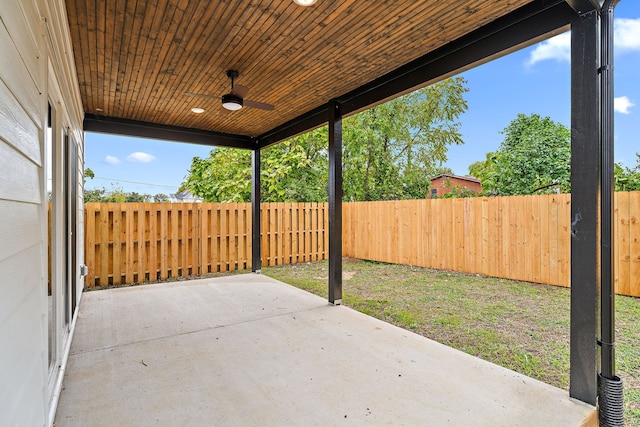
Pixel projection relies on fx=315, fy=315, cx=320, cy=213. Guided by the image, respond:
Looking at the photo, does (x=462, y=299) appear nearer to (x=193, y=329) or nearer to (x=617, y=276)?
(x=617, y=276)

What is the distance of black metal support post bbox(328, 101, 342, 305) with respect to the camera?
169 inches

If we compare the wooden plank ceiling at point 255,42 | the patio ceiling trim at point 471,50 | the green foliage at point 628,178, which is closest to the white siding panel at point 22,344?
the wooden plank ceiling at point 255,42

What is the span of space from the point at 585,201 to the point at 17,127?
115 inches

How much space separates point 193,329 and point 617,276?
5593 millimetres

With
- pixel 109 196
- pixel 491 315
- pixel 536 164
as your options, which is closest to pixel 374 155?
pixel 536 164

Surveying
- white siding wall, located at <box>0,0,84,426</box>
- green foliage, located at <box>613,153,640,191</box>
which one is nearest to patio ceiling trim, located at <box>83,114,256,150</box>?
white siding wall, located at <box>0,0,84,426</box>

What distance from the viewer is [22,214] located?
46.1 inches

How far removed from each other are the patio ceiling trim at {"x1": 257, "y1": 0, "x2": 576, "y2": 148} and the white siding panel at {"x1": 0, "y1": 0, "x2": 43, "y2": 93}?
2.94m

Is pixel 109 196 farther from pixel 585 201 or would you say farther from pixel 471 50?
pixel 585 201

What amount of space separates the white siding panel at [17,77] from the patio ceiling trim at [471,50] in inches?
117

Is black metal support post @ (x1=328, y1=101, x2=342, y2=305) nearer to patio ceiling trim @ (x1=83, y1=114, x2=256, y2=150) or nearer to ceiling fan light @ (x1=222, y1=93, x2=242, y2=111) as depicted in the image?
ceiling fan light @ (x1=222, y1=93, x2=242, y2=111)

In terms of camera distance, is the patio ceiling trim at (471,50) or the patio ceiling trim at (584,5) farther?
the patio ceiling trim at (471,50)

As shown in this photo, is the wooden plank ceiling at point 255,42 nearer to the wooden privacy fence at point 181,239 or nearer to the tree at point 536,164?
the wooden privacy fence at point 181,239

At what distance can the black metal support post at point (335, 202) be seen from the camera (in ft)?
14.1
